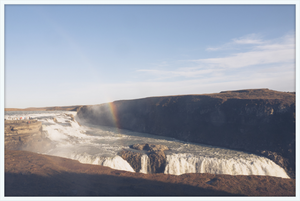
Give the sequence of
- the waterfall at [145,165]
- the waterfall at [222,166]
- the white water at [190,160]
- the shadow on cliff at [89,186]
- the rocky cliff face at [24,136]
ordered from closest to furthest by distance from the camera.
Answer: the shadow on cliff at [89,186]
the waterfall at [222,166]
the white water at [190,160]
the waterfall at [145,165]
the rocky cliff face at [24,136]

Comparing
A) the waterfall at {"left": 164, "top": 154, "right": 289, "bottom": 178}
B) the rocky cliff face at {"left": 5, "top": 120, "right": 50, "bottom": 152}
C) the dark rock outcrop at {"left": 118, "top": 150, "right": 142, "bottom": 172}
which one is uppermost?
the rocky cliff face at {"left": 5, "top": 120, "right": 50, "bottom": 152}

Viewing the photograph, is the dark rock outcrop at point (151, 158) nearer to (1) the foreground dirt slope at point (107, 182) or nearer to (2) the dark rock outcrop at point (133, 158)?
(2) the dark rock outcrop at point (133, 158)

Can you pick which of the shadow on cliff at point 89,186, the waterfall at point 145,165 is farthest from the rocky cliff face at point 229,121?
the shadow on cliff at point 89,186

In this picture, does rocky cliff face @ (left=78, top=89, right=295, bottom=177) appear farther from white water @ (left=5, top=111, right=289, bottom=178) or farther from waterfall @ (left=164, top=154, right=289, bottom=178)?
white water @ (left=5, top=111, right=289, bottom=178)

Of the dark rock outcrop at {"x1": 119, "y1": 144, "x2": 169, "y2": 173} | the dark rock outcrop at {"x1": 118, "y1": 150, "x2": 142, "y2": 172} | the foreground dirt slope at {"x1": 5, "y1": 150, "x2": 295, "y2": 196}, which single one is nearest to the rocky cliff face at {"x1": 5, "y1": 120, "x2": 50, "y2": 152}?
the foreground dirt slope at {"x1": 5, "y1": 150, "x2": 295, "y2": 196}

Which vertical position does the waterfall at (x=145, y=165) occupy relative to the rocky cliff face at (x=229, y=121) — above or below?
below

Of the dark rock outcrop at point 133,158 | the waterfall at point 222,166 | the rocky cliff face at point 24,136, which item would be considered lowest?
the waterfall at point 222,166
